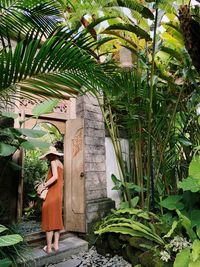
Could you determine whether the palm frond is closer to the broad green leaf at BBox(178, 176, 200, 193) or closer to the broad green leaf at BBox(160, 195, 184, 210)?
the broad green leaf at BBox(178, 176, 200, 193)

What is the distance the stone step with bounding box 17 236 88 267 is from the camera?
9.31 ft

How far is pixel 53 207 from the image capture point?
10.9 feet

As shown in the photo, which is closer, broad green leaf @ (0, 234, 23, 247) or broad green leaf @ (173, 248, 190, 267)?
broad green leaf @ (0, 234, 23, 247)

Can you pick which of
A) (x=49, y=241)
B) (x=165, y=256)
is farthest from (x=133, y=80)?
(x=49, y=241)

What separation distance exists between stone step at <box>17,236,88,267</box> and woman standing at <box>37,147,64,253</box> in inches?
3.7

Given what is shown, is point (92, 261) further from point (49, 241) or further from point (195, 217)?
point (195, 217)

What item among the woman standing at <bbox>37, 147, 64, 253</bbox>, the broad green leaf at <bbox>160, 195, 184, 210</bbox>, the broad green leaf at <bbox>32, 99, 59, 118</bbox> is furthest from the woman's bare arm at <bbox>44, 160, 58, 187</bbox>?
the broad green leaf at <bbox>160, 195, 184, 210</bbox>

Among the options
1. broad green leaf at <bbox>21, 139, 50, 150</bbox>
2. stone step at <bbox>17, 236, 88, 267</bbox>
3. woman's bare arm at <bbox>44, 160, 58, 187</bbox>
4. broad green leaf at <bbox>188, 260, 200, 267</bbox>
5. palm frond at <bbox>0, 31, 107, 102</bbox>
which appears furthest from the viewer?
woman's bare arm at <bbox>44, 160, 58, 187</bbox>

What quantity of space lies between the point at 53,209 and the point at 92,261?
0.81 metres

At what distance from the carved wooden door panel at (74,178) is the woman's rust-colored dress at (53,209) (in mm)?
446

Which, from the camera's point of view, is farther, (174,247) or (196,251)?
(174,247)

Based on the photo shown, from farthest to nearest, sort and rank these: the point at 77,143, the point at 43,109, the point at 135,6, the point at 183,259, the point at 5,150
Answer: the point at 77,143 < the point at 43,109 < the point at 135,6 < the point at 5,150 < the point at 183,259

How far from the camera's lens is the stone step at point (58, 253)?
2838 millimetres

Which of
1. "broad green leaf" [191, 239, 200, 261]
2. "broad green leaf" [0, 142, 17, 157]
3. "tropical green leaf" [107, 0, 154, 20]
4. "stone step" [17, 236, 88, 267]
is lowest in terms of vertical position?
"stone step" [17, 236, 88, 267]
